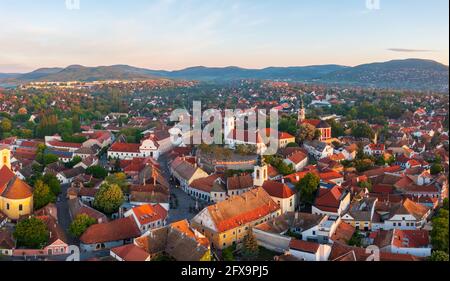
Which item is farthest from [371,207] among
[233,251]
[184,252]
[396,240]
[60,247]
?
[60,247]

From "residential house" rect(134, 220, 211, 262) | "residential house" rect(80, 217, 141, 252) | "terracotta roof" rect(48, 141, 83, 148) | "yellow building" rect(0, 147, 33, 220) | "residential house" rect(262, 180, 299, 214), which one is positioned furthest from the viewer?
"terracotta roof" rect(48, 141, 83, 148)

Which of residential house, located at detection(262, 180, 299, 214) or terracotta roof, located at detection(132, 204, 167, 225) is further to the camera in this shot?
residential house, located at detection(262, 180, 299, 214)

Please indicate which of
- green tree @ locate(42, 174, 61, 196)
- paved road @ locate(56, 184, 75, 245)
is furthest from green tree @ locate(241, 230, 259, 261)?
green tree @ locate(42, 174, 61, 196)

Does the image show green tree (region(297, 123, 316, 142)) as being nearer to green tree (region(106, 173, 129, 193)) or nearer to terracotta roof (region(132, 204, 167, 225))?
green tree (region(106, 173, 129, 193))

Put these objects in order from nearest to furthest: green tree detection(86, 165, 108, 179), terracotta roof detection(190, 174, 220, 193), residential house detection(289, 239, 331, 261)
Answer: residential house detection(289, 239, 331, 261) → terracotta roof detection(190, 174, 220, 193) → green tree detection(86, 165, 108, 179)

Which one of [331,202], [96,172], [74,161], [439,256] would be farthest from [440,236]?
[74,161]

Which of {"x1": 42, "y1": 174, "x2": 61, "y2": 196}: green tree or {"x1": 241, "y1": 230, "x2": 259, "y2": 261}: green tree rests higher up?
{"x1": 42, "y1": 174, "x2": 61, "y2": 196}: green tree
